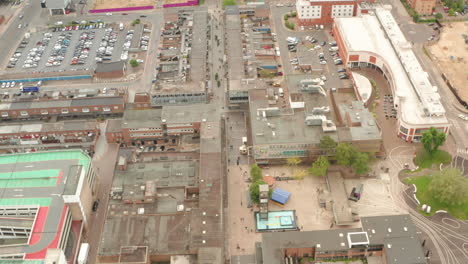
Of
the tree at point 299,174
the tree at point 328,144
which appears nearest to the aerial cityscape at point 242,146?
the tree at point 328,144

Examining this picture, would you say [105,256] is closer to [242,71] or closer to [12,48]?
[242,71]

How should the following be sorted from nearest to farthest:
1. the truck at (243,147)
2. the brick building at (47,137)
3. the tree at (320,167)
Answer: the tree at (320,167) < the truck at (243,147) < the brick building at (47,137)

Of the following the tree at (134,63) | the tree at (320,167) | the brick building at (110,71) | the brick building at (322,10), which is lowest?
the tree at (320,167)

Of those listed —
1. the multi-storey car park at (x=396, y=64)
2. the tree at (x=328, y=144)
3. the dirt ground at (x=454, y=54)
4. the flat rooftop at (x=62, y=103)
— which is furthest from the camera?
the dirt ground at (x=454, y=54)

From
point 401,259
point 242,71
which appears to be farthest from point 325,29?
point 401,259

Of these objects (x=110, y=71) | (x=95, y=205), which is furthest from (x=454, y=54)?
(x=95, y=205)

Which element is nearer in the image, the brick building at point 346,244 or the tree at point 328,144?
the brick building at point 346,244

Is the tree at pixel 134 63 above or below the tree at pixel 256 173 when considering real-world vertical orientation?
above

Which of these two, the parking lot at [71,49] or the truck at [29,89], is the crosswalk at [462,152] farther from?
the truck at [29,89]
